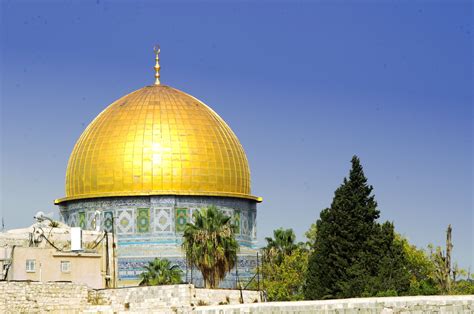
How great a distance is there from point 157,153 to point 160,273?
9396 millimetres

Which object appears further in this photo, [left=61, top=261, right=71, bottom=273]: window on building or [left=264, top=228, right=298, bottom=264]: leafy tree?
[left=264, top=228, right=298, bottom=264]: leafy tree

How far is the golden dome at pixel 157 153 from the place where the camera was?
208 feet

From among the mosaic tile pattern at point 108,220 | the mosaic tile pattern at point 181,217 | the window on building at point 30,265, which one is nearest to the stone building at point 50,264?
the window on building at point 30,265

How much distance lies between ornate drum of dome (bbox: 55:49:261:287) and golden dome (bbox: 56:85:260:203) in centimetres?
5

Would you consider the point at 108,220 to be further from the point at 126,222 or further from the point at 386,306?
the point at 386,306

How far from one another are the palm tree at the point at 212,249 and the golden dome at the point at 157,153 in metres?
17.0

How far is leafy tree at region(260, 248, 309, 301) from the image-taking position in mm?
53312

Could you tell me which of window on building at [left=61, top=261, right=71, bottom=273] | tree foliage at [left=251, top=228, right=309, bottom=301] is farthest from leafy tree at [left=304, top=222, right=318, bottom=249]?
window on building at [left=61, top=261, right=71, bottom=273]

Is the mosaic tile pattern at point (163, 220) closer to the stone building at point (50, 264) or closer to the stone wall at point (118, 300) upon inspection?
the stone building at point (50, 264)

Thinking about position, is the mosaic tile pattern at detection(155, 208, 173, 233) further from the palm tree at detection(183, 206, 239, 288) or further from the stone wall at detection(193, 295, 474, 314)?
the stone wall at detection(193, 295, 474, 314)

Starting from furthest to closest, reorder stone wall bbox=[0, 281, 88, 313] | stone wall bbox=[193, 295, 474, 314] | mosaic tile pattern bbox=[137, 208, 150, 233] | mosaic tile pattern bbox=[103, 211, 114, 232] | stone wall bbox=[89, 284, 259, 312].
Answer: mosaic tile pattern bbox=[137, 208, 150, 233] < mosaic tile pattern bbox=[103, 211, 114, 232] < stone wall bbox=[89, 284, 259, 312] < stone wall bbox=[0, 281, 88, 313] < stone wall bbox=[193, 295, 474, 314]

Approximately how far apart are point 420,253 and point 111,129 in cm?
1845

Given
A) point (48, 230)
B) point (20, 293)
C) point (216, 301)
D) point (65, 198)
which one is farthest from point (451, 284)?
point (65, 198)

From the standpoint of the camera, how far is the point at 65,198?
65.9m
